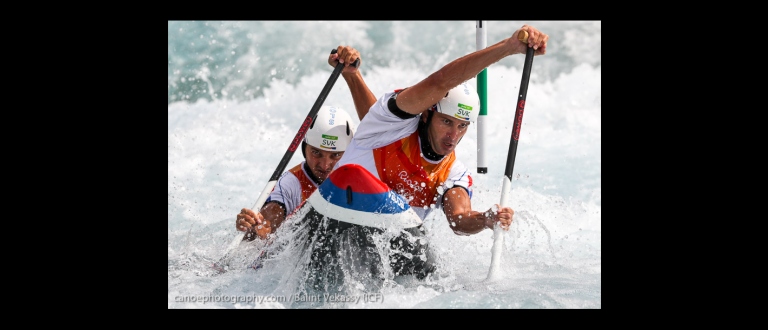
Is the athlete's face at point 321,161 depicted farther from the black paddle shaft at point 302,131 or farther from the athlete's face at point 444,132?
the athlete's face at point 444,132

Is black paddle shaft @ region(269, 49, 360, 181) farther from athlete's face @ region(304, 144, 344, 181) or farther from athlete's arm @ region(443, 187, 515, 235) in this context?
athlete's arm @ region(443, 187, 515, 235)

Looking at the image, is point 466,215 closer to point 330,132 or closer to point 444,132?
point 444,132

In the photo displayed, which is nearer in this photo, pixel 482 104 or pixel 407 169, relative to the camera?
pixel 407 169

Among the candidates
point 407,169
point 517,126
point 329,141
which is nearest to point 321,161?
point 329,141

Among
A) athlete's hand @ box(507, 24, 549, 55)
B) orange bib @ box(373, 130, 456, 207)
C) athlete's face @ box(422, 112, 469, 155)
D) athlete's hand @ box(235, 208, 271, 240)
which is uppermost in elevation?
athlete's hand @ box(507, 24, 549, 55)

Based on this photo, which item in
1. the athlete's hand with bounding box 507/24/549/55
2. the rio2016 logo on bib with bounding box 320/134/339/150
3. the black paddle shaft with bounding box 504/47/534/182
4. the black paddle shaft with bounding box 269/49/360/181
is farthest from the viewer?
the black paddle shaft with bounding box 269/49/360/181

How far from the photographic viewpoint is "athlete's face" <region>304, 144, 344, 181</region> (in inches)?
214

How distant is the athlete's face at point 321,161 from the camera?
543 centimetres

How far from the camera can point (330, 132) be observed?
17.7ft

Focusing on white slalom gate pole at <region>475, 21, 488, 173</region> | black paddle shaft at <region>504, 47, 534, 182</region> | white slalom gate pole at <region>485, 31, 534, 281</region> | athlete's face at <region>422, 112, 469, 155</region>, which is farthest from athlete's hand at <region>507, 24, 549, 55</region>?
white slalom gate pole at <region>475, 21, 488, 173</region>

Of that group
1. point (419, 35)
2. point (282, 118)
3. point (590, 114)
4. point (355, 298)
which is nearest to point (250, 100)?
point (282, 118)

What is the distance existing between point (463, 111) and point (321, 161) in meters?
1.26

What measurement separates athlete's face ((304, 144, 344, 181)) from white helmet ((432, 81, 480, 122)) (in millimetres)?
1110

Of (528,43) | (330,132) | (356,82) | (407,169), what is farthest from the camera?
(356,82)
